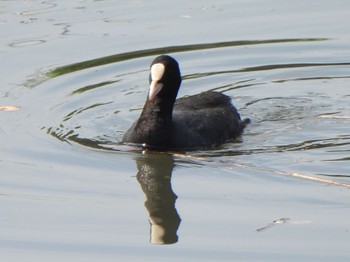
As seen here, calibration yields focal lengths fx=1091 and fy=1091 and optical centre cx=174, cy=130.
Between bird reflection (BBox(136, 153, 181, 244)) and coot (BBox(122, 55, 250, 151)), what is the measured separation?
21 centimetres

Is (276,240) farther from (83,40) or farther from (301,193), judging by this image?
(83,40)

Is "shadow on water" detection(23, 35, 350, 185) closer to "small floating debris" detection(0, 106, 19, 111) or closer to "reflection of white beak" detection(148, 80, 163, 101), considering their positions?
"small floating debris" detection(0, 106, 19, 111)

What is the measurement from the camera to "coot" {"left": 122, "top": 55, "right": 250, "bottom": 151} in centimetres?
931

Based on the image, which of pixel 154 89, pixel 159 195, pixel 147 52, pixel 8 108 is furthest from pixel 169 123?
pixel 147 52

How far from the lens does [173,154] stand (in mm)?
9188

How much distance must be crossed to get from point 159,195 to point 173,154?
110cm

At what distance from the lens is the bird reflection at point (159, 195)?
7.23 meters

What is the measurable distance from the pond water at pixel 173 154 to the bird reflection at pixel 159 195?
0.01m

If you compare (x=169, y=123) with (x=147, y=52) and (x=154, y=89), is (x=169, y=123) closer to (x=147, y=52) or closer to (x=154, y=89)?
(x=154, y=89)

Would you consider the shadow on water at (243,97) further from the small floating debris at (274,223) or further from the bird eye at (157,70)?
the small floating debris at (274,223)

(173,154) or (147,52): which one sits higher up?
(147,52)

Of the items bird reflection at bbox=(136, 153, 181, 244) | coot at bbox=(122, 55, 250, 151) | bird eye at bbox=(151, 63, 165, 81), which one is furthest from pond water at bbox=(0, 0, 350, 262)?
bird eye at bbox=(151, 63, 165, 81)

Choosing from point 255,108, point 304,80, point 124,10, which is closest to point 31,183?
point 255,108

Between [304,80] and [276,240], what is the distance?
472 centimetres
